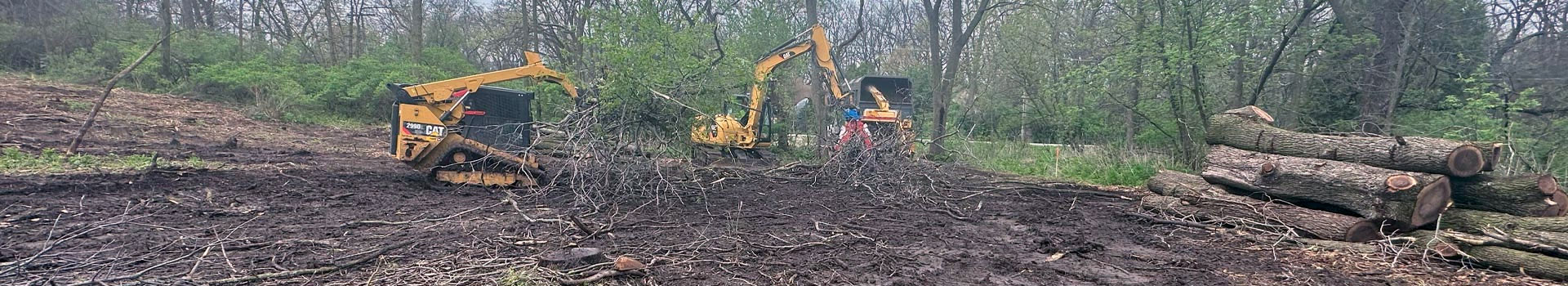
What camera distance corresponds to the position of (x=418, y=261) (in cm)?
418

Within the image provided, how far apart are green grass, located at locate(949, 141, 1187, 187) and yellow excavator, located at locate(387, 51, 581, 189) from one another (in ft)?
17.2

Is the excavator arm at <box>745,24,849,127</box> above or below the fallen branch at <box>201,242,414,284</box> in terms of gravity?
above

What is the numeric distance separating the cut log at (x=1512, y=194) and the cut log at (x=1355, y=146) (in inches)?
6.0

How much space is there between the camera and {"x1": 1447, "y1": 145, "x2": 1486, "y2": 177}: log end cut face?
17.3ft

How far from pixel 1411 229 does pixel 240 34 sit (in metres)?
24.1

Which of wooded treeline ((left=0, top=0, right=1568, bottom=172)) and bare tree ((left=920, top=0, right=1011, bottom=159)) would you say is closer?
wooded treeline ((left=0, top=0, right=1568, bottom=172))

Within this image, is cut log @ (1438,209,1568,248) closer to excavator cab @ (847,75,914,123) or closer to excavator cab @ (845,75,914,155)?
excavator cab @ (845,75,914,155)

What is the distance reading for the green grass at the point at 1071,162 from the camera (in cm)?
1000

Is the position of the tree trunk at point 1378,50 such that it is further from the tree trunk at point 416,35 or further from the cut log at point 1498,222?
the tree trunk at point 416,35

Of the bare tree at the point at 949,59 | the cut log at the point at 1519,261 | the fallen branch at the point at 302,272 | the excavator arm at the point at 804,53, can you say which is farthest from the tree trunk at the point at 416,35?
the cut log at the point at 1519,261

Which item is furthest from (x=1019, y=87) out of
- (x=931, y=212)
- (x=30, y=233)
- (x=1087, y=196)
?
(x=30, y=233)

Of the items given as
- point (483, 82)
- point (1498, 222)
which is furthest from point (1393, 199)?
point (483, 82)

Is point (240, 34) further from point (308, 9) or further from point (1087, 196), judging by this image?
point (1087, 196)

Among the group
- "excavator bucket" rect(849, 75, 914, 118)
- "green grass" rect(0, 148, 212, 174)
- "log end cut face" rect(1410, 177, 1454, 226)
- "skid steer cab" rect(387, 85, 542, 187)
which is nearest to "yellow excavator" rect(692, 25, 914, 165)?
"excavator bucket" rect(849, 75, 914, 118)
